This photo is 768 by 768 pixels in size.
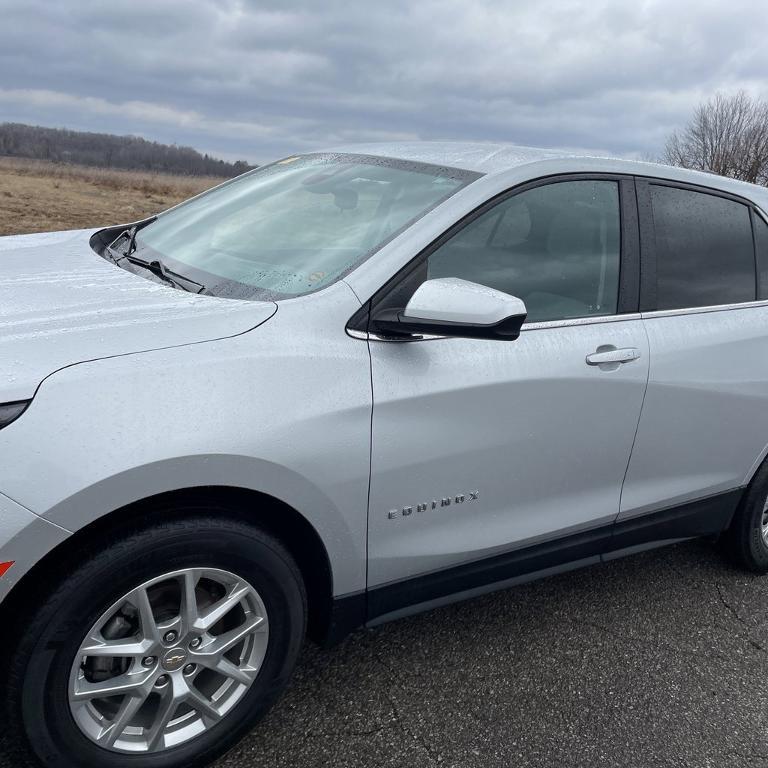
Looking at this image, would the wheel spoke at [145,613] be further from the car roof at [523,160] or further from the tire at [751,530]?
the tire at [751,530]

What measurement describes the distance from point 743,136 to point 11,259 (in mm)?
56748

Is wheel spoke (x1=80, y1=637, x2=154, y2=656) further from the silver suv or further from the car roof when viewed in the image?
the car roof

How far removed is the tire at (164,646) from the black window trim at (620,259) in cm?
66

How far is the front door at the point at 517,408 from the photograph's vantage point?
2.12 meters

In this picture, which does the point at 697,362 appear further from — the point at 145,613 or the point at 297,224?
the point at 145,613

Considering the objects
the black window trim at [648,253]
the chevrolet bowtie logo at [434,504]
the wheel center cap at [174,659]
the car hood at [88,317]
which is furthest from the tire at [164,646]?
the black window trim at [648,253]

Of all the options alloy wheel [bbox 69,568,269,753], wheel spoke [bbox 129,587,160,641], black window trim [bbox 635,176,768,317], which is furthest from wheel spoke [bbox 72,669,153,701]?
black window trim [bbox 635,176,768,317]

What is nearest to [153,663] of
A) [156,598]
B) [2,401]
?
[156,598]

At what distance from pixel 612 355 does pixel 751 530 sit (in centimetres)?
137

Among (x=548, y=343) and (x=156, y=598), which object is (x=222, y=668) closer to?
(x=156, y=598)

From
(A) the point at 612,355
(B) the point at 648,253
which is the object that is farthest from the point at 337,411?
(B) the point at 648,253

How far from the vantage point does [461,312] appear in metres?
1.95

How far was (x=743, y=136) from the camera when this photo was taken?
167ft

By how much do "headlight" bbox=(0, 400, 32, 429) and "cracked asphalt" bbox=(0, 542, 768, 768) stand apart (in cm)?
90
